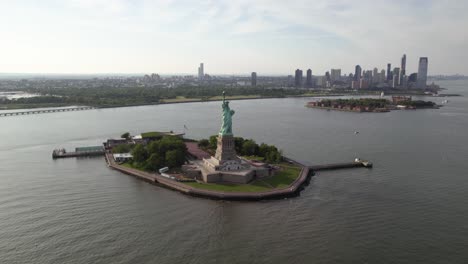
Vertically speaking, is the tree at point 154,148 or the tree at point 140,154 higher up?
the tree at point 154,148

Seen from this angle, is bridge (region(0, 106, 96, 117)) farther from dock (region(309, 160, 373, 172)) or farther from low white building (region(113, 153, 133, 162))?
dock (region(309, 160, 373, 172))

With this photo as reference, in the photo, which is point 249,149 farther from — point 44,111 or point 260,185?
point 44,111

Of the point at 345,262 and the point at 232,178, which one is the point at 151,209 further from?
the point at 345,262

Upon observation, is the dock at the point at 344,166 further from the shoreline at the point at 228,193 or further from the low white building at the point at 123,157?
the low white building at the point at 123,157

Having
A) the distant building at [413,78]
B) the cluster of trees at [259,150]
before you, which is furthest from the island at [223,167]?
the distant building at [413,78]

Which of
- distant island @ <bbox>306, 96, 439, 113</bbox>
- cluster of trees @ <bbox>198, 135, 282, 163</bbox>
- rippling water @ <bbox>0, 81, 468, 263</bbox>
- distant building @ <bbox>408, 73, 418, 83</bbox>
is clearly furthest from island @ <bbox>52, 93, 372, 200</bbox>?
distant building @ <bbox>408, 73, 418, 83</bbox>

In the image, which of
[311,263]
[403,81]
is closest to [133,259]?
[311,263]
